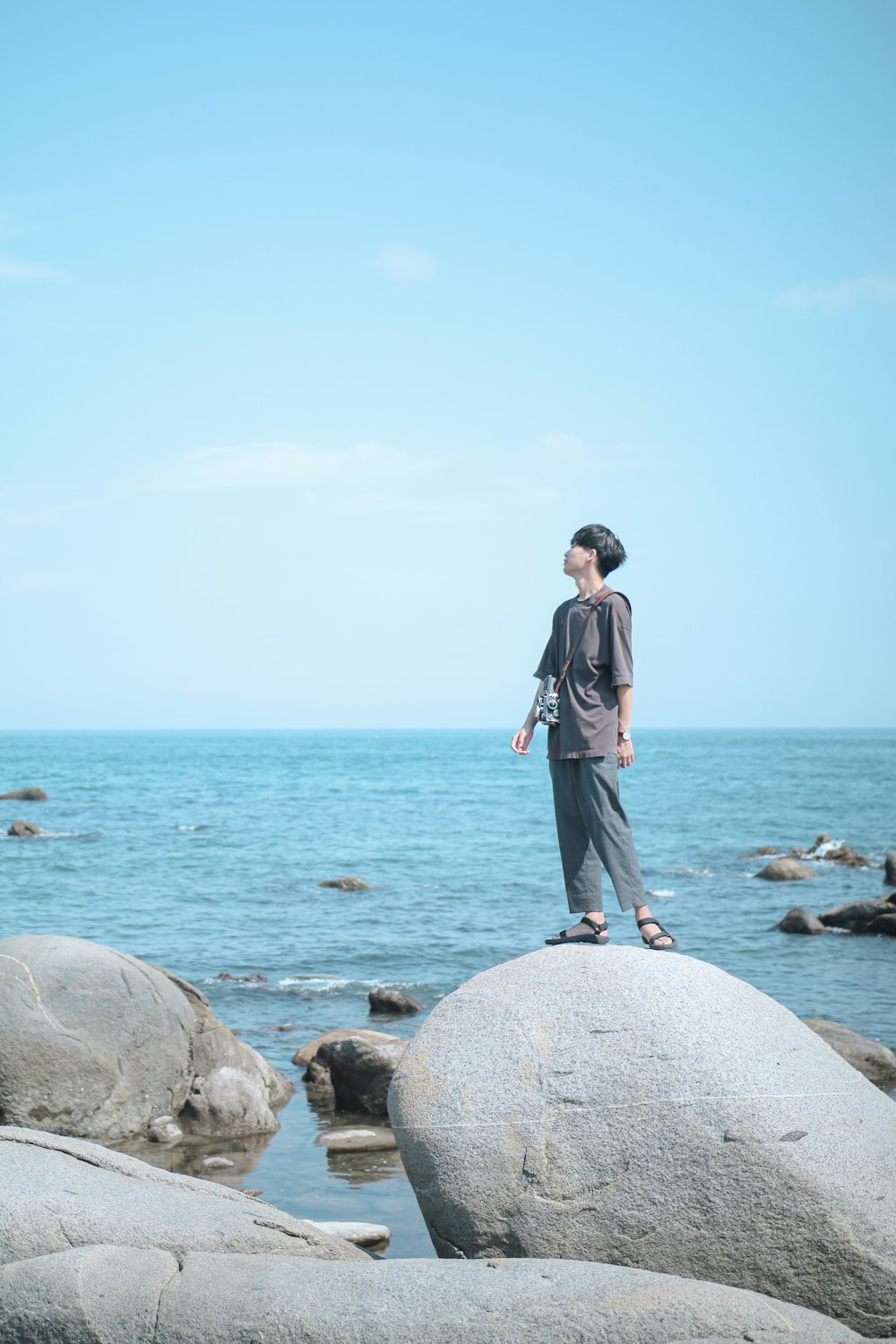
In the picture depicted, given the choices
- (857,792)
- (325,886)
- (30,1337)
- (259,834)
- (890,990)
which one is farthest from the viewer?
(857,792)

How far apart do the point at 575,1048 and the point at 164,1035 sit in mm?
5121

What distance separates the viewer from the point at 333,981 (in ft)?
48.8

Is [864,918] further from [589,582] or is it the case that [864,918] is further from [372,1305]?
[372,1305]

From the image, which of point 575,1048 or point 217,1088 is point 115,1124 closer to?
point 217,1088

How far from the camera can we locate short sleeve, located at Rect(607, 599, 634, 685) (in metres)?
6.55

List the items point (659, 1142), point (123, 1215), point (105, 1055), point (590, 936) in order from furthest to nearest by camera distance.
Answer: point (105, 1055)
point (590, 936)
point (659, 1142)
point (123, 1215)

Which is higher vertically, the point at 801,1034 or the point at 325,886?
the point at 801,1034

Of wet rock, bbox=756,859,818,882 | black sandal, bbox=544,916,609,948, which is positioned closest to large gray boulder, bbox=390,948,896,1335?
black sandal, bbox=544,916,609,948

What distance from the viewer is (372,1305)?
3.93 metres

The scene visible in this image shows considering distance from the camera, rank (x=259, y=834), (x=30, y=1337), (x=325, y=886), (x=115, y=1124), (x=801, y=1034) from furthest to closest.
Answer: (x=259, y=834) → (x=325, y=886) → (x=115, y=1124) → (x=801, y=1034) → (x=30, y=1337)

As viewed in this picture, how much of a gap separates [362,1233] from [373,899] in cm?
1547

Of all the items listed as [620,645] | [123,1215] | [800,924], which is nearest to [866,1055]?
[620,645]

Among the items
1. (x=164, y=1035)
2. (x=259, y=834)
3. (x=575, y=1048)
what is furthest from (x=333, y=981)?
(x=259, y=834)

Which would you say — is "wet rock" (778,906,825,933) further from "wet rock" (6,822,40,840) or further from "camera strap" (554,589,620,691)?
"wet rock" (6,822,40,840)
